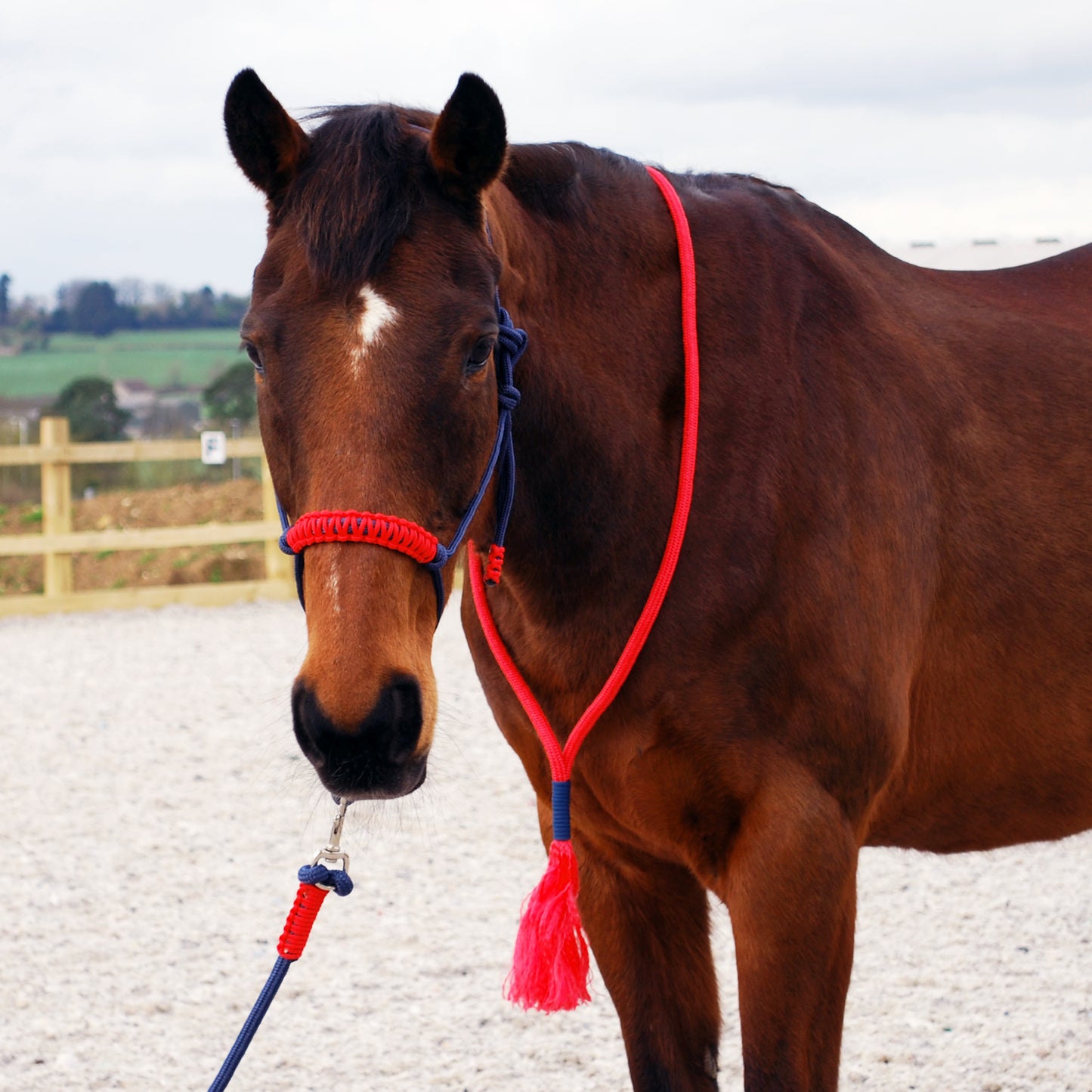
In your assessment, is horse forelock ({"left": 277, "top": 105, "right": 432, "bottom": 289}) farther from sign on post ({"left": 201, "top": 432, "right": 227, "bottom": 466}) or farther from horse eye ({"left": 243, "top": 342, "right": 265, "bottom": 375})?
sign on post ({"left": 201, "top": 432, "right": 227, "bottom": 466})

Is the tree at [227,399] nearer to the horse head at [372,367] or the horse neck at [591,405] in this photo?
the horse neck at [591,405]

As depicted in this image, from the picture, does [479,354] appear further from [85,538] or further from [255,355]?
[85,538]

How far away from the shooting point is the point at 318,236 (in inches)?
62.9

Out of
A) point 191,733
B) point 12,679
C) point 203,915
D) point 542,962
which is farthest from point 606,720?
point 12,679

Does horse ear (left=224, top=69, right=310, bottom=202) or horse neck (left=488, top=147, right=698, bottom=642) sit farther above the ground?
horse ear (left=224, top=69, right=310, bottom=202)

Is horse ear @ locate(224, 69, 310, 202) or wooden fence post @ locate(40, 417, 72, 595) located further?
wooden fence post @ locate(40, 417, 72, 595)

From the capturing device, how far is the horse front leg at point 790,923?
197 cm

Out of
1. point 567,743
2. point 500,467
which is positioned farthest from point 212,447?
point 500,467

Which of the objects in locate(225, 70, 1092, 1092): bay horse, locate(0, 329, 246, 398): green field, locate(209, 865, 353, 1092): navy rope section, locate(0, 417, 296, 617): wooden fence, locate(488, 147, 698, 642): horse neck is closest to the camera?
locate(225, 70, 1092, 1092): bay horse

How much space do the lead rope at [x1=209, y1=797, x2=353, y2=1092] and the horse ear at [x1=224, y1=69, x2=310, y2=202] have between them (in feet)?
3.57

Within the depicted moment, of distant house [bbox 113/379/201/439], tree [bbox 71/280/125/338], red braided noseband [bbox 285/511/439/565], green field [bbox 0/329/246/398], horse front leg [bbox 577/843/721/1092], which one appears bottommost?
horse front leg [bbox 577/843/721/1092]

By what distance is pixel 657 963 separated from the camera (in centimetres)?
239

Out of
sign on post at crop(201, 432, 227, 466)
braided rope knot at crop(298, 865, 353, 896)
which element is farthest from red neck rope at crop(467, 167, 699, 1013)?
sign on post at crop(201, 432, 227, 466)

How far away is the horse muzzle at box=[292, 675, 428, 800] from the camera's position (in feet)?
4.84
